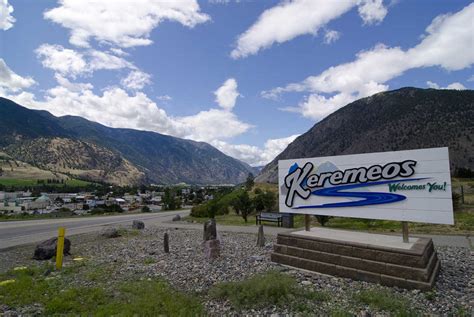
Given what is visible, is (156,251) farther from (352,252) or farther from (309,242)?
(352,252)

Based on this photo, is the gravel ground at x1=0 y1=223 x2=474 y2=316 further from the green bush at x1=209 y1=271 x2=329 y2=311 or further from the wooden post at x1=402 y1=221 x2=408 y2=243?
the wooden post at x1=402 y1=221 x2=408 y2=243

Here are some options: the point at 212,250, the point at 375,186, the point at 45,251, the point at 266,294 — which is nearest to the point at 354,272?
the point at 375,186

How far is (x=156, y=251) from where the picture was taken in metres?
12.9

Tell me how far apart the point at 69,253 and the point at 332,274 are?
1047 cm

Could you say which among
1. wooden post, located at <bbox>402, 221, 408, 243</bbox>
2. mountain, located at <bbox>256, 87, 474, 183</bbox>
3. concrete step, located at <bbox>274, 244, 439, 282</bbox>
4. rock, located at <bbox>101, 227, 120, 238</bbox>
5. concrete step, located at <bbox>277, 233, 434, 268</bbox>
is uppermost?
mountain, located at <bbox>256, 87, 474, 183</bbox>

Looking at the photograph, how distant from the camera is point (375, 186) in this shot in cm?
920

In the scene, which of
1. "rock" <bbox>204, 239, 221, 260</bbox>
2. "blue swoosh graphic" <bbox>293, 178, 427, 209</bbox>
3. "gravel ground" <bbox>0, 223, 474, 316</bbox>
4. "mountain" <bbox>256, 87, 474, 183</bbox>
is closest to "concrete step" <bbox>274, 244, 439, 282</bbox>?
"gravel ground" <bbox>0, 223, 474, 316</bbox>

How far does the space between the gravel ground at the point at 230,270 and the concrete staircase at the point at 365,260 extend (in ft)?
0.83

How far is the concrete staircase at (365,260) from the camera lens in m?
7.37

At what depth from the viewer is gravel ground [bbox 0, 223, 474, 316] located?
6.39 m

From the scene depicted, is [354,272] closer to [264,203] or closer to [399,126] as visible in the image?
[264,203]

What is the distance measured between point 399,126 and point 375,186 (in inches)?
4943

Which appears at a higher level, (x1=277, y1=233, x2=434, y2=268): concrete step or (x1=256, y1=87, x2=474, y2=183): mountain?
(x1=256, y1=87, x2=474, y2=183): mountain

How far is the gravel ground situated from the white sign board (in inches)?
77.6
